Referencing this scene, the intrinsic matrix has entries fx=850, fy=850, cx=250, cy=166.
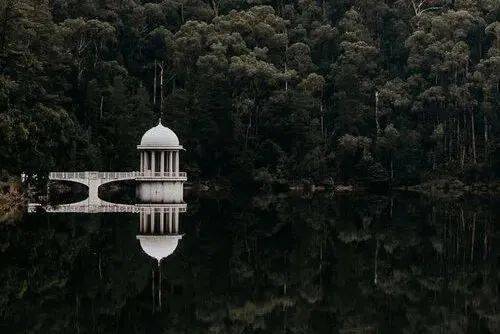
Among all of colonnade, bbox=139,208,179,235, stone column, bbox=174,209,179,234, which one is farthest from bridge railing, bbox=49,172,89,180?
stone column, bbox=174,209,179,234

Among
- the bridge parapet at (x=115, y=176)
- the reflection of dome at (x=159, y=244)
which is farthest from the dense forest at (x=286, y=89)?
the reflection of dome at (x=159, y=244)

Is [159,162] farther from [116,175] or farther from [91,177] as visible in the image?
[91,177]

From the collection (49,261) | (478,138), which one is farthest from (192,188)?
(49,261)

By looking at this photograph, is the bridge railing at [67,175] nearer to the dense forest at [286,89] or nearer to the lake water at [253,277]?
the dense forest at [286,89]

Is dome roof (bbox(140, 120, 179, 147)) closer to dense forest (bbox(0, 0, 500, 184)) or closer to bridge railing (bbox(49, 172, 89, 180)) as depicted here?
bridge railing (bbox(49, 172, 89, 180))

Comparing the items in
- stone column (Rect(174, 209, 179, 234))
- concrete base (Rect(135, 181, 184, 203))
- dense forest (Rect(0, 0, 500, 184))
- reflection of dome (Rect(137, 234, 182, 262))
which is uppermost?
dense forest (Rect(0, 0, 500, 184))

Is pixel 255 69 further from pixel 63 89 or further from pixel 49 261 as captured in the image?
Answer: pixel 49 261
